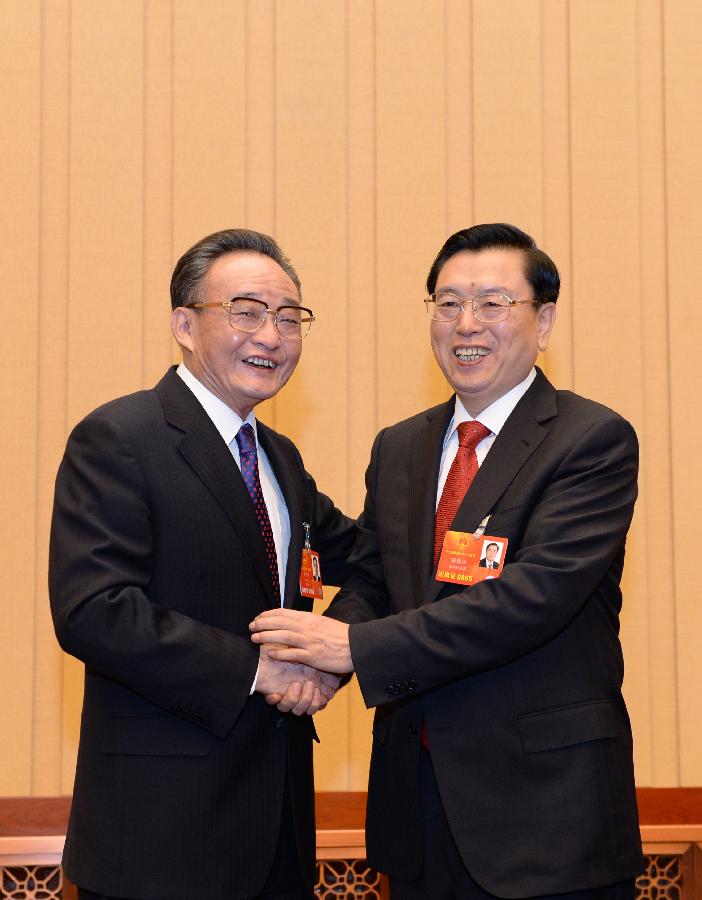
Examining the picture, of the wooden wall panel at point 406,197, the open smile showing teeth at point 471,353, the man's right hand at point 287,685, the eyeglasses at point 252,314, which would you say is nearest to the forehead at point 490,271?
the open smile showing teeth at point 471,353

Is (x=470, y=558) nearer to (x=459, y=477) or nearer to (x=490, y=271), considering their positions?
(x=459, y=477)

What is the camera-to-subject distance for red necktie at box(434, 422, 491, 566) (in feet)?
7.28

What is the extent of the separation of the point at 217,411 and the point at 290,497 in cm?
27

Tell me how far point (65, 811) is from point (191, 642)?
1830mm

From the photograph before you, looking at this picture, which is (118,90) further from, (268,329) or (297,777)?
(297,777)

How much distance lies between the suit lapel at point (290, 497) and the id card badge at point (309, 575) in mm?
15

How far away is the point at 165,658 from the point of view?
75.3 inches

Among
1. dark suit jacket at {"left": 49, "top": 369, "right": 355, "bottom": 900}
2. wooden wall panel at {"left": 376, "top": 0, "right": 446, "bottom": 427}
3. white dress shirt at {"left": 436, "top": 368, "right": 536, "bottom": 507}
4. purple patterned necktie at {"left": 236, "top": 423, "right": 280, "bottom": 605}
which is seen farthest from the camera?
wooden wall panel at {"left": 376, "top": 0, "right": 446, "bottom": 427}

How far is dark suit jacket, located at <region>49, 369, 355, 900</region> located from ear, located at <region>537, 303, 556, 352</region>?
805 millimetres

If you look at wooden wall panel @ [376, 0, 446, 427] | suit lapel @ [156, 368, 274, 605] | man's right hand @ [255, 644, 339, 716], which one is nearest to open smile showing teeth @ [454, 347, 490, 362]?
suit lapel @ [156, 368, 274, 605]

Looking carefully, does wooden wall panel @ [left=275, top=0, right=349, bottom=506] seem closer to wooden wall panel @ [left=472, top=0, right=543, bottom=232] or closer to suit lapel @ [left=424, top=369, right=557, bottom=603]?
wooden wall panel @ [left=472, top=0, right=543, bottom=232]

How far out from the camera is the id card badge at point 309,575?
7.40ft

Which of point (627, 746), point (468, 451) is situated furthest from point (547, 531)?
point (627, 746)

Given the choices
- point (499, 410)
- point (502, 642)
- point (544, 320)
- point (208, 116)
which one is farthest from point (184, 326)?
point (208, 116)
